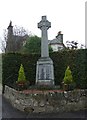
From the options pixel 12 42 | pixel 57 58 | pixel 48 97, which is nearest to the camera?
pixel 48 97

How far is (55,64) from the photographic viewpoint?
15695 millimetres

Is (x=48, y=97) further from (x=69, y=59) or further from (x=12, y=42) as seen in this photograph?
(x=12, y=42)

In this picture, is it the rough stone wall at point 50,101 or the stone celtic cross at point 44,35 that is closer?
the rough stone wall at point 50,101

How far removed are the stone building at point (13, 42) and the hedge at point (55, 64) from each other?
1918 cm

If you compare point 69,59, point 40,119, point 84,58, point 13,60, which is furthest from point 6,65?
point 40,119

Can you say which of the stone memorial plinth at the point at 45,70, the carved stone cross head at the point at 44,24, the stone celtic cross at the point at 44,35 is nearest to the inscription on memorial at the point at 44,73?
the stone memorial plinth at the point at 45,70

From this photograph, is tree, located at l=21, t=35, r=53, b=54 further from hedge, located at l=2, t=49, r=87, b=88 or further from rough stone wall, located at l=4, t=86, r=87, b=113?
rough stone wall, located at l=4, t=86, r=87, b=113

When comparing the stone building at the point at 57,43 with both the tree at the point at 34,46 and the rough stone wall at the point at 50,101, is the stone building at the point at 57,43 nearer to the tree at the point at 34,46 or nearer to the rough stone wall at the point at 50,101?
the tree at the point at 34,46

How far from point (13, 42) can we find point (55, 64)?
72.4 ft

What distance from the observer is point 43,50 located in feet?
47.4

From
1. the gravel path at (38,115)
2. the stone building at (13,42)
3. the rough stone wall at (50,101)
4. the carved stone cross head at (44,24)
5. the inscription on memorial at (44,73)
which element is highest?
the stone building at (13,42)

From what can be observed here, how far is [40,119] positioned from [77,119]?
1.55m

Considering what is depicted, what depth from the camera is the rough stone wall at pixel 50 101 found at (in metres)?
10.3

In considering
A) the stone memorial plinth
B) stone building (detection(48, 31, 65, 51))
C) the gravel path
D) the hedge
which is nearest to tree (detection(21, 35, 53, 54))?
the hedge
